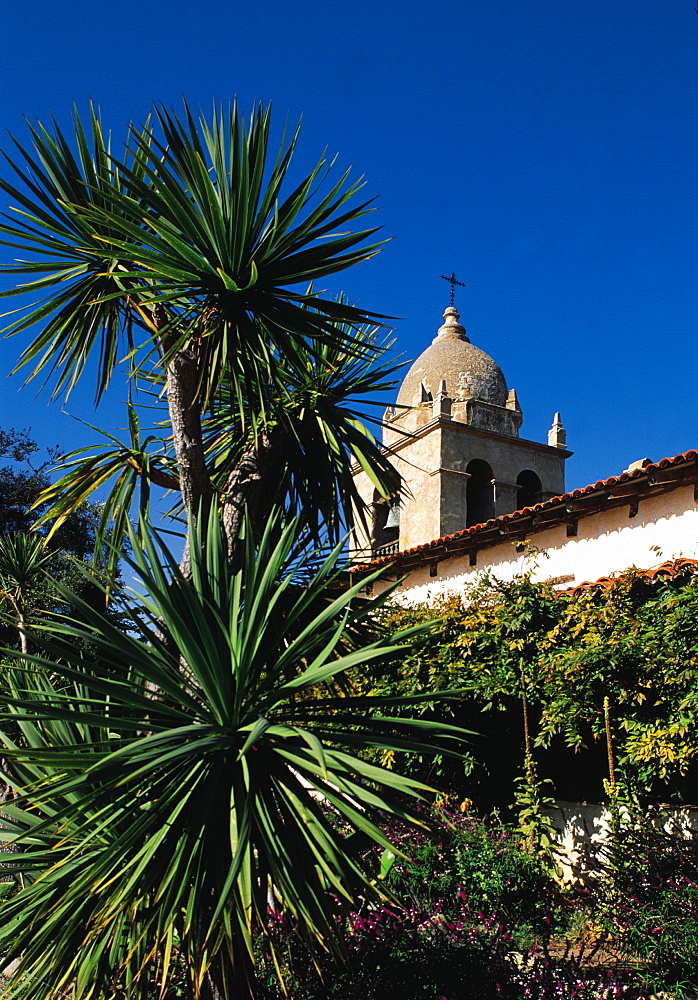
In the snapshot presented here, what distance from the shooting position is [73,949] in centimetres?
322

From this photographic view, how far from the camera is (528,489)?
66.7 ft

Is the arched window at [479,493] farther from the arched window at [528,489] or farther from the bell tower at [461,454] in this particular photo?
the arched window at [528,489]

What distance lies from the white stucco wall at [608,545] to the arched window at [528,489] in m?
9.01

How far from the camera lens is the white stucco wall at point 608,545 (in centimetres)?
880

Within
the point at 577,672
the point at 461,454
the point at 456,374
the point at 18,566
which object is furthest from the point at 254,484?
the point at 456,374

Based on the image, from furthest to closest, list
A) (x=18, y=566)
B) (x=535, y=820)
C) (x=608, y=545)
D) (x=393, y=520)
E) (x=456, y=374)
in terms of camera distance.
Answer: (x=456, y=374) < (x=393, y=520) < (x=608, y=545) < (x=18, y=566) < (x=535, y=820)

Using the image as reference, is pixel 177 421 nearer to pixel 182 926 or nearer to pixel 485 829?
pixel 182 926

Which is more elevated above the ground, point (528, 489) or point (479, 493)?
point (528, 489)

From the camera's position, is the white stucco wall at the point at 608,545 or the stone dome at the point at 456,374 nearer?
the white stucco wall at the point at 608,545

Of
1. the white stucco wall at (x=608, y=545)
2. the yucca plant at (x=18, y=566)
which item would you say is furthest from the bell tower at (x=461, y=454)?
the yucca plant at (x=18, y=566)

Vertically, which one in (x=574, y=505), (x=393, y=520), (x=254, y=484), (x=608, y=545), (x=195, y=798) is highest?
(x=393, y=520)

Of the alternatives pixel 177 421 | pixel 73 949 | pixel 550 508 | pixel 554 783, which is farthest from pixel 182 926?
pixel 550 508

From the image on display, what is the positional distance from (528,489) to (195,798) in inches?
712

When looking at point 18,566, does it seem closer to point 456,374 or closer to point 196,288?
point 196,288
